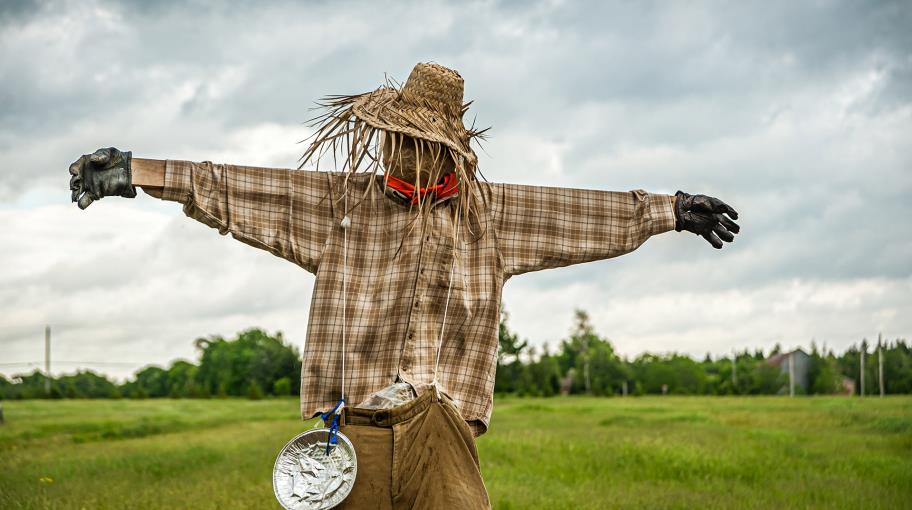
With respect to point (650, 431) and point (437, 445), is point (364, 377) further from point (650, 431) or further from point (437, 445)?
point (650, 431)

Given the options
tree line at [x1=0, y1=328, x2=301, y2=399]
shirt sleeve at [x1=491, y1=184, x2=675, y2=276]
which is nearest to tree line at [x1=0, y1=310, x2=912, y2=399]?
tree line at [x1=0, y1=328, x2=301, y2=399]

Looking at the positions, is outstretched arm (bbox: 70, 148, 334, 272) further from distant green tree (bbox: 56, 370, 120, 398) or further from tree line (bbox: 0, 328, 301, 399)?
distant green tree (bbox: 56, 370, 120, 398)

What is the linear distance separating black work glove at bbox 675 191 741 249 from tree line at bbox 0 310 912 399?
2249 cm

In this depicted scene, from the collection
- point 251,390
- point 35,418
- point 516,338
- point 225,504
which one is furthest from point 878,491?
point 251,390

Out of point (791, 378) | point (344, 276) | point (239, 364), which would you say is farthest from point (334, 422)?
point (239, 364)

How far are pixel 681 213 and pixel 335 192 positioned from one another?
147 centimetres

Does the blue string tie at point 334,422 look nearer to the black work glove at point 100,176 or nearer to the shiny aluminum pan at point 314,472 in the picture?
the shiny aluminum pan at point 314,472

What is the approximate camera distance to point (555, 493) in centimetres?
904

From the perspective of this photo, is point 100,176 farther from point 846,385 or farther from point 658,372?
point 658,372

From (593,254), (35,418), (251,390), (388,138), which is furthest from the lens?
(251,390)

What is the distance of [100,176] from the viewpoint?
12.4 feet

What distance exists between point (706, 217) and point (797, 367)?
124 ft

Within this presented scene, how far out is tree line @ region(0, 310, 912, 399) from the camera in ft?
115

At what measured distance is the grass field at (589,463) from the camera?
869 cm
